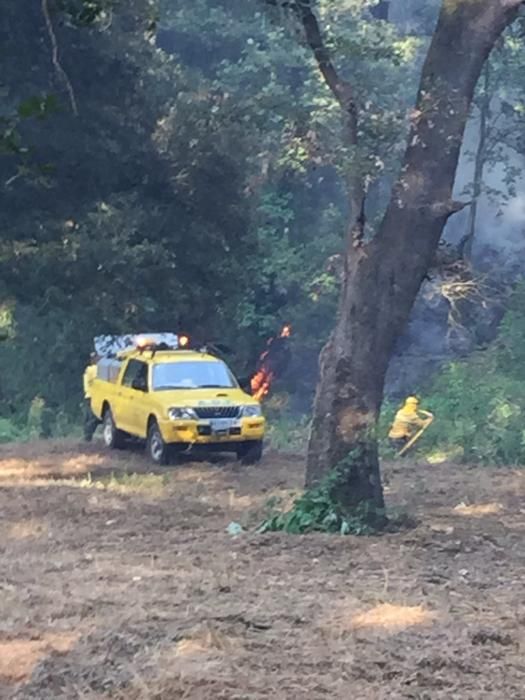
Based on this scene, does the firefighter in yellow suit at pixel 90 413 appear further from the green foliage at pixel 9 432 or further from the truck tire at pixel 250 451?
the truck tire at pixel 250 451

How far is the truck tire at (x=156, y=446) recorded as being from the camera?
781 inches

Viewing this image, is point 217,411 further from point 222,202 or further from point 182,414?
point 222,202

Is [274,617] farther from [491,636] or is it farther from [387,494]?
[387,494]

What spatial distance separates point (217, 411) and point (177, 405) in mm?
607

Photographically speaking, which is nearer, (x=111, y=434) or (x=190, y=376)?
(x=190, y=376)

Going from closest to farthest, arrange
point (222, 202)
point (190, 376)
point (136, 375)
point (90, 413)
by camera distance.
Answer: point (190, 376) < point (136, 375) < point (222, 202) < point (90, 413)

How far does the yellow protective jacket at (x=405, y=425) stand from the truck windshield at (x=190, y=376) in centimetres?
368

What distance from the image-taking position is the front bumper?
772 inches

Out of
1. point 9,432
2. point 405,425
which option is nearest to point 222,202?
point 405,425

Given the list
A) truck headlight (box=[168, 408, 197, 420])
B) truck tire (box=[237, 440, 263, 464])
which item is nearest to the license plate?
truck headlight (box=[168, 408, 197, 420])

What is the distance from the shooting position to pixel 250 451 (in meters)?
20.3

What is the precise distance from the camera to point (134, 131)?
63.1 feet

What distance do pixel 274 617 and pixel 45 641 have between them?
5.13ft

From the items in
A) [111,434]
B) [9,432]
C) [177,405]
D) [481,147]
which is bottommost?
[9,432]
